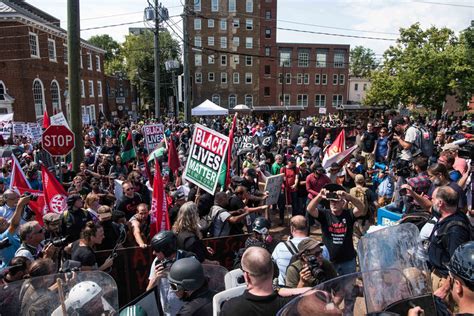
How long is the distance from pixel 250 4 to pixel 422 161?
55.3 m

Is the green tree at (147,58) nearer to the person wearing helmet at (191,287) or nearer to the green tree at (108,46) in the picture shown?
the green tree at (108,46)

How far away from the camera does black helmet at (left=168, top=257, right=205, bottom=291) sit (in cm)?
268

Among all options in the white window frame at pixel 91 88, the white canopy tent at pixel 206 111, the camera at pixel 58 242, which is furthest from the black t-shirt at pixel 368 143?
the white window frame at pixel 91 88

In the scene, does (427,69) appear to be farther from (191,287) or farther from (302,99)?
(191,287)

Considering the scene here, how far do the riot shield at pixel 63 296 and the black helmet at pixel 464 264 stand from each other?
6.95ft

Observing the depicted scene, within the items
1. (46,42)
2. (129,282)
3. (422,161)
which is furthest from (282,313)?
(46,42)

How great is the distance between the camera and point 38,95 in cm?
3022

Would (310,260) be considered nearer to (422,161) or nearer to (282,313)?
(282,313)

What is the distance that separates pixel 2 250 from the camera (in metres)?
4.36

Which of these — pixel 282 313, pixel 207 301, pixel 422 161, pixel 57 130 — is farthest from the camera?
pixel 57 130

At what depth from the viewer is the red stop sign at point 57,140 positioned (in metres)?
7.69

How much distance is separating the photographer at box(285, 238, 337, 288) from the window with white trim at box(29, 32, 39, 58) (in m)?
31.3

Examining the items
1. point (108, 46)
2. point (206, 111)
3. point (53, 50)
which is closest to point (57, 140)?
point (206, 111)

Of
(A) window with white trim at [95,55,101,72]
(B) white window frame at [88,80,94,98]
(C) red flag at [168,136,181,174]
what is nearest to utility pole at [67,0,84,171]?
(C) red flag at [168,136,181,174]
